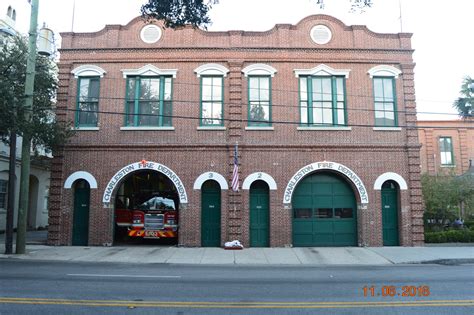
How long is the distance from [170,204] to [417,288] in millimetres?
12089

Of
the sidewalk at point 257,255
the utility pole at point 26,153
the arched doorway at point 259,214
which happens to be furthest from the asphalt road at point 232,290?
the arched doorway at point 259,214

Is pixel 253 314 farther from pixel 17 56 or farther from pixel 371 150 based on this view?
pixel 17 56

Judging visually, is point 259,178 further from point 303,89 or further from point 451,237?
point 451,237

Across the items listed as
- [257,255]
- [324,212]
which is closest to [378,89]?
[324,212]

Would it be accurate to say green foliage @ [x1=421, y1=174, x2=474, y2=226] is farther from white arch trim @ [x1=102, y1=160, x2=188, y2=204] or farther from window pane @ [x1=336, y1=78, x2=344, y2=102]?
white arch trim @ [x1=102, y1=160, x2=188, y2=204]

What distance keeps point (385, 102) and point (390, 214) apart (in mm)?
5053

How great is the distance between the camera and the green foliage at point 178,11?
9.27 metres

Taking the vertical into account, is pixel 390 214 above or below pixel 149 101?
below

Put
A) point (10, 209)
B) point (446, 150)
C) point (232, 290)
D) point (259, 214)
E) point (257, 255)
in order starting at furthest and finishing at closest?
1. point (446, 150)
2. point (259, 214)
3. point (10, 209)
4. point (257, 255)
5. point (232, 290)

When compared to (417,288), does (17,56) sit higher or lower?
higher

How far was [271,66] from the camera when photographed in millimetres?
18641

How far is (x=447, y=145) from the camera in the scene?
3450 cm

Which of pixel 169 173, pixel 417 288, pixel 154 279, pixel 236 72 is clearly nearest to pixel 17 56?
pixel 169 173

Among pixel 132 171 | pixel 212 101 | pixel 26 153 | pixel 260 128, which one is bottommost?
pixel 132 171
